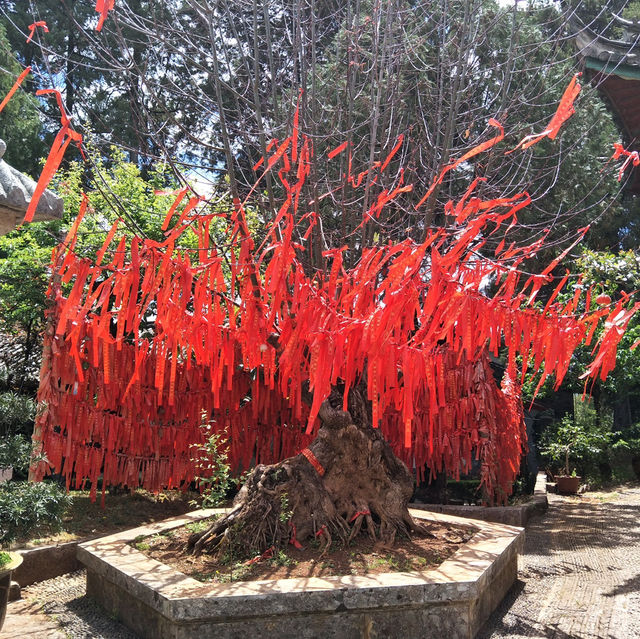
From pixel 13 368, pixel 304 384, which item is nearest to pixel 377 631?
pixel 304 384

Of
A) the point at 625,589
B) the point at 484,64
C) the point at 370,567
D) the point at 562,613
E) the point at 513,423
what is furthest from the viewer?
the point at 484,64

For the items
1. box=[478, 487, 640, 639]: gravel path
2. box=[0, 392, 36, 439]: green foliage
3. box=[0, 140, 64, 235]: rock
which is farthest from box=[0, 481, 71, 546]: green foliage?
box=[478, 487, 640, 639]: gravel path

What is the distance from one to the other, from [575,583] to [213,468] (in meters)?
3.30

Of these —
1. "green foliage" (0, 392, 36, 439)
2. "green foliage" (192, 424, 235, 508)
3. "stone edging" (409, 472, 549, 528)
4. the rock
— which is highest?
the rock

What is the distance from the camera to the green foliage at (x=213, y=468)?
16.8ft

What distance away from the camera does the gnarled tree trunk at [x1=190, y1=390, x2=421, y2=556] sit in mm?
4539

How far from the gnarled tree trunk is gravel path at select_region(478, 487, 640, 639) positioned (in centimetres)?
105

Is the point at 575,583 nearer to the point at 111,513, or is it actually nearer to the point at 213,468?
the point at 213,468

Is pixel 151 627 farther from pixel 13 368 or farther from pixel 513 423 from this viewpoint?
pixel 13 368

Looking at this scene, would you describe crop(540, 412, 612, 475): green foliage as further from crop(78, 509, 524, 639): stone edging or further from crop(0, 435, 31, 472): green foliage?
crop(0, 435, 31, 472): green foliage

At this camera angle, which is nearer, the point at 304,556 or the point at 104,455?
the point at 304,556

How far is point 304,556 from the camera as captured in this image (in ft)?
14.4

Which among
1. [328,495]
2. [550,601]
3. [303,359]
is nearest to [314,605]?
[328,495]

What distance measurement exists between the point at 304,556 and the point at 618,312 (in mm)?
2764
